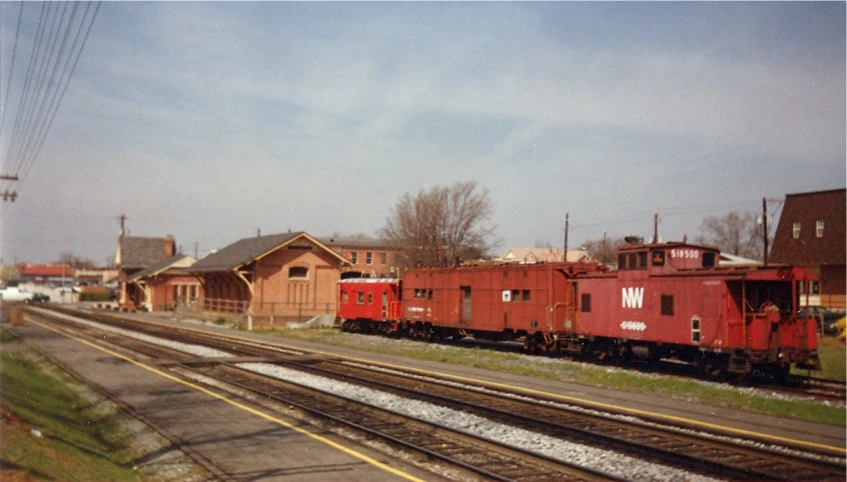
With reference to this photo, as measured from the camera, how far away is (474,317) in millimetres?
30438

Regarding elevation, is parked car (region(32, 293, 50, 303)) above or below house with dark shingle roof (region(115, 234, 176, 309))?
below

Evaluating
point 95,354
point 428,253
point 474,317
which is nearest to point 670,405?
point 474,317

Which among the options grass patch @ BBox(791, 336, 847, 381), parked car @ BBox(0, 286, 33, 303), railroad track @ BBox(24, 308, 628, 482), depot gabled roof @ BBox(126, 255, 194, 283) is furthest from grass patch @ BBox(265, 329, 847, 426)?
depot gabled roof @ BBox(126, 255, 194, 283)

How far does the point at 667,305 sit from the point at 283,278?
3079 cm

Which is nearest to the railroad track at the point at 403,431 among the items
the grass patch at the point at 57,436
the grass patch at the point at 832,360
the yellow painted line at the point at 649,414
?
the grass patch at the point at 57,436

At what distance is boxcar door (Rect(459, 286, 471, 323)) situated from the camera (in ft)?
102

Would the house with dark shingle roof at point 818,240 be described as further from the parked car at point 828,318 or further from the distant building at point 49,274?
the distant building at point 49,274

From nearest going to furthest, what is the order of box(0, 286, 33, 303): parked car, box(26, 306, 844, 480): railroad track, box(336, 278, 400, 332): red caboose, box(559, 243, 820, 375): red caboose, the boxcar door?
box(26, 306, 844, 480): railroad track < box(559, 243, 820, 375): red caboose < box(0, 286, 33, 303): parked car < the boxcar door < box(336, 278, 400, 332): red caboose

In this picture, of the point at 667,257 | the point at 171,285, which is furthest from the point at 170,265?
the point at 667,257

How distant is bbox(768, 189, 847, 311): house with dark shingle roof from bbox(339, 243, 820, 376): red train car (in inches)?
983

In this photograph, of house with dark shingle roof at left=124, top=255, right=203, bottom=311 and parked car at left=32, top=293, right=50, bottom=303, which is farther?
parked car at left=32, top=293, right=50, bottom=303

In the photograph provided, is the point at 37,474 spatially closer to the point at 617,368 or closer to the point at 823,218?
the point at 617,368

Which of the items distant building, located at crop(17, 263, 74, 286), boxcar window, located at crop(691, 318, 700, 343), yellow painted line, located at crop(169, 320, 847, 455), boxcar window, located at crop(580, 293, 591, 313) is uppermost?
distant building, located at crop(17, 263, 74, 286)

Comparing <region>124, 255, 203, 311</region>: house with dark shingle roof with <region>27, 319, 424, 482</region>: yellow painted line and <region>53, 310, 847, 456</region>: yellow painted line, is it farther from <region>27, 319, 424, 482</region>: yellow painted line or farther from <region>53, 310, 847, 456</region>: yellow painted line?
<region>53, 310, 847, 456</region>: yellow painted line
